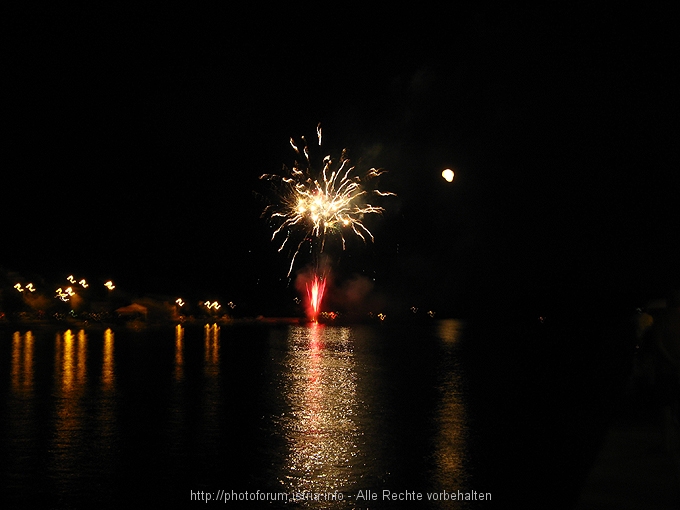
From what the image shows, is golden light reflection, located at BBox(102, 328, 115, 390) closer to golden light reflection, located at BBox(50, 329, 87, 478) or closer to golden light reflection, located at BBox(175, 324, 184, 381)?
golden light reflection, located at BBox(50, 329, 87, 478)

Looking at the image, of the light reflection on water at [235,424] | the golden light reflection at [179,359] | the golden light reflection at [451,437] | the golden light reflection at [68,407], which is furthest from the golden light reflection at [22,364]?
the golden light reflection at [451,437]

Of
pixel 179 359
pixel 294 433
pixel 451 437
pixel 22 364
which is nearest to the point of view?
pixel 451 437

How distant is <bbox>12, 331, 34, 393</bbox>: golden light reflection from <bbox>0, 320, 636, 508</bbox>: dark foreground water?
98 millimetres

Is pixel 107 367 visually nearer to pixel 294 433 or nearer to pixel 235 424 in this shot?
pixel 235 424

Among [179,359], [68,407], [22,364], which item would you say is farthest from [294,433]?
[22,364]

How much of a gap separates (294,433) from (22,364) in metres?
12.3

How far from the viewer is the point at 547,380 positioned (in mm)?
18625

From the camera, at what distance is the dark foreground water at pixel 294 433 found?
785 centimetres

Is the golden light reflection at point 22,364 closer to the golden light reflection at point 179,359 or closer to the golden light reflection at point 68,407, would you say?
the golden light reflection at point 68,407

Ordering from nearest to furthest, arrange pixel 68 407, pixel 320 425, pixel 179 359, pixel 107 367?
pixel 320 425 → pixel 68 407 → pixel 107 367 → pixel 179 359

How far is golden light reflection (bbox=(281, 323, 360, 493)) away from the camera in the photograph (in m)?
8.41

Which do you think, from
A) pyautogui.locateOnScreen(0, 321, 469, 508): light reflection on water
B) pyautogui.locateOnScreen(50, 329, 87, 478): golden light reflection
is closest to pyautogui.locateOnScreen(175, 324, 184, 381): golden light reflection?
pyautogui.locateOnScreen(0, 321, 469, 508): light reflection on water

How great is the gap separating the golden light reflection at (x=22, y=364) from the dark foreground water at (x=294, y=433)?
98mm

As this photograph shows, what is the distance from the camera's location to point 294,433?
10.9m
